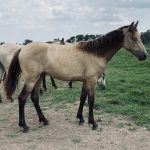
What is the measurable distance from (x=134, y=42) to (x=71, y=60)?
132 cm

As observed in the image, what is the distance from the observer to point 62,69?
764cm

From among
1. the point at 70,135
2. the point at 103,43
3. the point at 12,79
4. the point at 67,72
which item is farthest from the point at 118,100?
the point at 12,79

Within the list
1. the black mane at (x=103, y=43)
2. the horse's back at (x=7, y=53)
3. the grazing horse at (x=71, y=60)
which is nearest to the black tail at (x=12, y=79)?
the grazing horse at (x=71, y=60)

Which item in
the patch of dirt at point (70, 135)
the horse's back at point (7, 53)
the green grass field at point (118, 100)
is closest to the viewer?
the patch of dirt at point (70, 135)

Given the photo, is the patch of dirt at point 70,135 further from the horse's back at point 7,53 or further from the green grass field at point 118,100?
the horse's back at point 7,53

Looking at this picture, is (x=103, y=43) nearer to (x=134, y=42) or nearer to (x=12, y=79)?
(x=134, y=42)

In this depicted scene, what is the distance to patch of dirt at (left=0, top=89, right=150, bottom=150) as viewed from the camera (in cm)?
666

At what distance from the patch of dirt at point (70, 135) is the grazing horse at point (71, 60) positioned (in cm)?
29

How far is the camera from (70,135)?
7.28 m

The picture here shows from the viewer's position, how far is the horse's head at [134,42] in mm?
7696

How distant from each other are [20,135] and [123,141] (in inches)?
76.1

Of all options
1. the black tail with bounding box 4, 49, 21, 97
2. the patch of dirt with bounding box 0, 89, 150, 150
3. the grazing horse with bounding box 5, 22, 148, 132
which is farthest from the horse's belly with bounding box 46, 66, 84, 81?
the patch of dirt with bounding box 0, 89, 150, 150

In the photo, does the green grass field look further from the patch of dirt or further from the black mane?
the black mane

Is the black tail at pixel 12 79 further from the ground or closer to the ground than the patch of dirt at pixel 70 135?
further from the ground
